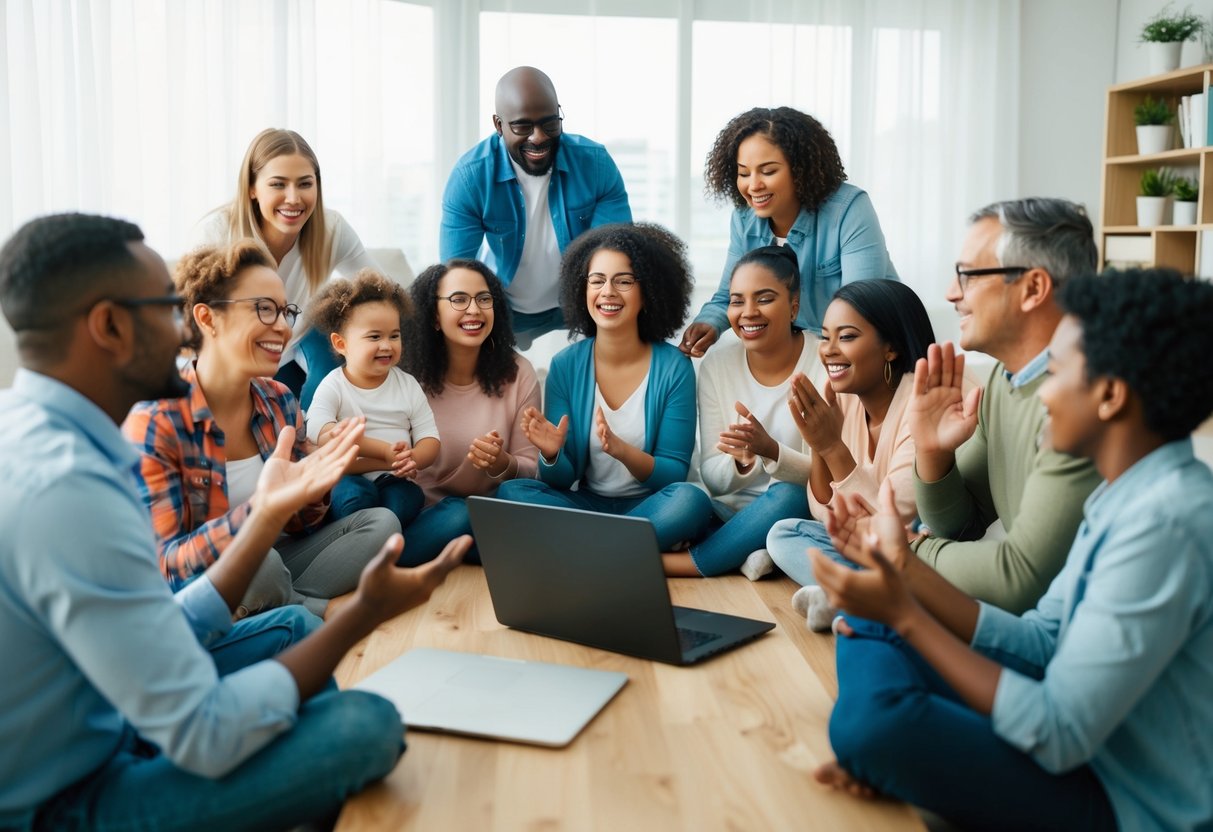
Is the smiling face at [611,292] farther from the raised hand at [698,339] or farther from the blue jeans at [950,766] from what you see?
the blue jeans at [950,766]

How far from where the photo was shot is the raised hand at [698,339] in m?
3.28

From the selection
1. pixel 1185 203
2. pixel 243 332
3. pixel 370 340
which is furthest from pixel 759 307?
pixel 1185 203

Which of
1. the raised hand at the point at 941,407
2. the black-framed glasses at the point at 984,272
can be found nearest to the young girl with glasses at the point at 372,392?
the raised hand at the point at 941,407

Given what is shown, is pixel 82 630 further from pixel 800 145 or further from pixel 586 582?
pixel 800 145

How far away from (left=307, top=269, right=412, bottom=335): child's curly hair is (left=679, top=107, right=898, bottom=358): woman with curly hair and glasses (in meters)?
0.87

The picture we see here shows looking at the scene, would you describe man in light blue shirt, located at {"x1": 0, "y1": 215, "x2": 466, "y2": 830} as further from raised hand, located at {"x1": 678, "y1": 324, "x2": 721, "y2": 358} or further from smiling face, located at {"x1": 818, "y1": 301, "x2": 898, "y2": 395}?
raised hand, located at {"x1": 678, "y1": 324, "x2": 721, "y2": 358}

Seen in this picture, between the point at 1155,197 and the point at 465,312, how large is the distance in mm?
3956

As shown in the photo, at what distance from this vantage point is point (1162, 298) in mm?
1375

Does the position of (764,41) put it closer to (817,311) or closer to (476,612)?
(817,311)

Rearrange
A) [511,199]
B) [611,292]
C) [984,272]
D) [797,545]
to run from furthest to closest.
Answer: [511,199] < [611,292] < [797,545] < [984,272]

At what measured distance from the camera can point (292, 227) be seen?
3.24m

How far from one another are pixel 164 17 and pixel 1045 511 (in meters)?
4.24

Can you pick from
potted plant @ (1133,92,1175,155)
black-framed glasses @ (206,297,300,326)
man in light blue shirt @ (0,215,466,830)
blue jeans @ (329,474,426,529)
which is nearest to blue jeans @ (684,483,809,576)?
blue jeans @ (329,474,426,529)

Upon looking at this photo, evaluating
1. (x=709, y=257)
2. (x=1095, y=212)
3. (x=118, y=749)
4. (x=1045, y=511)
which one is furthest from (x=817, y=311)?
(x=1095, y=212)
